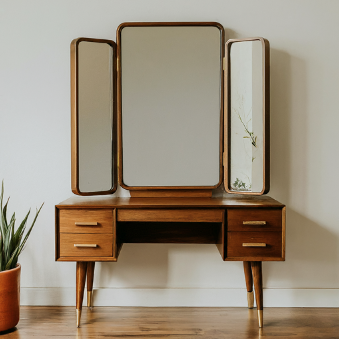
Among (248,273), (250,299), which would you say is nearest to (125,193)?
(248,273)

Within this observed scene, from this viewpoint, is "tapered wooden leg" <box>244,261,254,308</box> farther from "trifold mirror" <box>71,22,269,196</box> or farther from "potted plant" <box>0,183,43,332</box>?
"potted plant" <box>0,183,43,332</box>

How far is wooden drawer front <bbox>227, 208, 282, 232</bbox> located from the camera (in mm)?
1796

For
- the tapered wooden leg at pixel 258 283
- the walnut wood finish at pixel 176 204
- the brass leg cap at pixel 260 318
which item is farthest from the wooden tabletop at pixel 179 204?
the brass leg cap at pixel 260 318

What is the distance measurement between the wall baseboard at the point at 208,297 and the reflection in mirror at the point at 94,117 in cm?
71

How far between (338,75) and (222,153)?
0.90 m

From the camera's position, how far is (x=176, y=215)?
179cm

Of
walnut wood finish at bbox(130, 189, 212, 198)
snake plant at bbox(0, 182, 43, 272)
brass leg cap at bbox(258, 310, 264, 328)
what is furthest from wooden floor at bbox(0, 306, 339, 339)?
walnut wood finish at bbox(130, 189, 212, 198)

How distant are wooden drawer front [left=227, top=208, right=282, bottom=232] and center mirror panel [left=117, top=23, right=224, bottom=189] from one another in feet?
1.19

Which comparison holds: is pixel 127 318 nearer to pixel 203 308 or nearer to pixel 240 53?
pixel 203 308

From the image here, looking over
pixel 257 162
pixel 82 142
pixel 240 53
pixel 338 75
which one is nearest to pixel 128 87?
pixel 82 142

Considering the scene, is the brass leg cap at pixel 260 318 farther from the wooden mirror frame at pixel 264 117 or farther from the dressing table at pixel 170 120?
the wooden mirror frame at pixel 264 117

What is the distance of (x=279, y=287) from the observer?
2.23m

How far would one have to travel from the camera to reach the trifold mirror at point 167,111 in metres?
2.08

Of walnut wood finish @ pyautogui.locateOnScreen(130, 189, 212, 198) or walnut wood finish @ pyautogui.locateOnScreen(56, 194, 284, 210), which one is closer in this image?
walnut wood finish @ pyautogui.locateOnScreen(56, 194, 284, 210)
